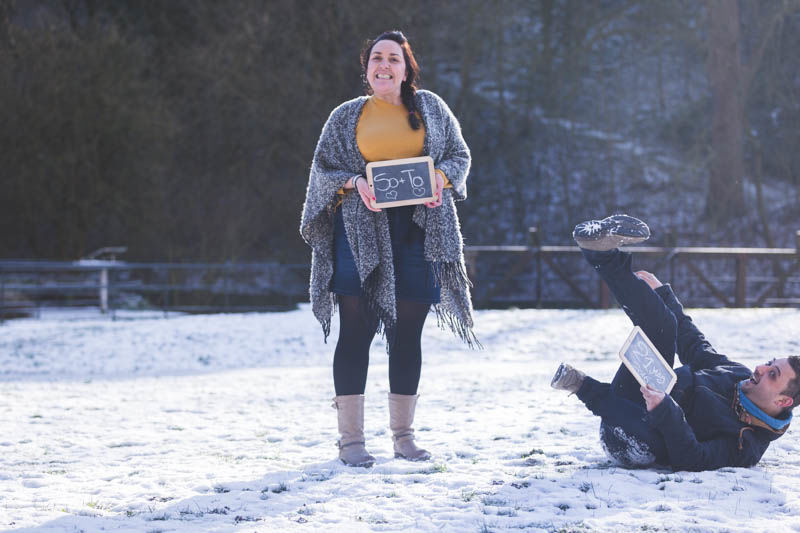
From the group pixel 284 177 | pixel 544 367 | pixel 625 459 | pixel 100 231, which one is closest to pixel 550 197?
pixel 284 177

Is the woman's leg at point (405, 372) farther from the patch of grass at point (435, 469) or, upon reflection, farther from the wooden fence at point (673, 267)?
the wooden fence at point (673, 267)

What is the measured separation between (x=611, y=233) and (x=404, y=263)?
928 mm

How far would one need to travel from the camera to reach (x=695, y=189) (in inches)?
926

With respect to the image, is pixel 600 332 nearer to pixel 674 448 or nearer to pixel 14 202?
pixel 674 448

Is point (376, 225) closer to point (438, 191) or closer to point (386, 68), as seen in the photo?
point (438, 191)

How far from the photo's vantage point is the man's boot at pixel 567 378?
384 centimetres

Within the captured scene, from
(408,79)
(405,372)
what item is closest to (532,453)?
(405,372)

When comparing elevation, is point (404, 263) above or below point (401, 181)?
below

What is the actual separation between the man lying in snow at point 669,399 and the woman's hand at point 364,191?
874 millimetres

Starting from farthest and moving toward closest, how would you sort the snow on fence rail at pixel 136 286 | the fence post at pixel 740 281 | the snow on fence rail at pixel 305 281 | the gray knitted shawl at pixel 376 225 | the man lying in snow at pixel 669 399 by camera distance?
Result: the fence post at pixel 740 281 < the snow on fence rail at pixel 305 281 < the snow on fence rail at pixel 136 286 < the gray knitted shawl at pixel 376 225 < the man lying in snow at pixel 669 399

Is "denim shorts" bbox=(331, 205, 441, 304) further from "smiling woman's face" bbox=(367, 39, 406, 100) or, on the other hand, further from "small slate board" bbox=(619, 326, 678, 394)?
"small slate board" bbox=(619, 326, 678, 394)

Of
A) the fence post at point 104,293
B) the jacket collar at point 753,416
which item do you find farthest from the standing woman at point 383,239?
the fence post at point 104,293

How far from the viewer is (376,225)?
403 cm

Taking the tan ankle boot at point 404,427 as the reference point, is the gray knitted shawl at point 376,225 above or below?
above
